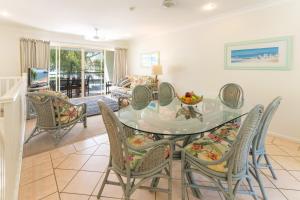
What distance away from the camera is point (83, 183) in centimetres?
212

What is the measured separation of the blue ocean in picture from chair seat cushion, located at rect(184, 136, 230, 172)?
7.90 feet

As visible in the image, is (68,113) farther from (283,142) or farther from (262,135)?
(283,142)

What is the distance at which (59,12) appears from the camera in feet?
13.6

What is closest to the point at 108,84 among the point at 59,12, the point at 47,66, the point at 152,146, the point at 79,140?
the point at 47,66

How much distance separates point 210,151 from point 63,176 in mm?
1716

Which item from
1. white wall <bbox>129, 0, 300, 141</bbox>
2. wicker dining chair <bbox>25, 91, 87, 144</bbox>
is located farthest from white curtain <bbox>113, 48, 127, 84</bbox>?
wicker dining chair <bbox>25, 91, 87, 144</bbox>

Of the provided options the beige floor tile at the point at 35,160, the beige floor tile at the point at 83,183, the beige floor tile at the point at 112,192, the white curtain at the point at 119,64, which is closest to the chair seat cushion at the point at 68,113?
the beige floor tile at the point at 35,160

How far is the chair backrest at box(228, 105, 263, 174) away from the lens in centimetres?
141

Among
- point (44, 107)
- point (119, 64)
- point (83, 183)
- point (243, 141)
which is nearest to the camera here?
point (243, 141)

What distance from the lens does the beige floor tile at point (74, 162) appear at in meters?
2.47

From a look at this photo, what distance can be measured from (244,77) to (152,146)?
3226mm

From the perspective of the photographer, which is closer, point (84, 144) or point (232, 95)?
point (84, 144)

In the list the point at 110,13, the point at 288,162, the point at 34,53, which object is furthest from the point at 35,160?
the point at 34,53

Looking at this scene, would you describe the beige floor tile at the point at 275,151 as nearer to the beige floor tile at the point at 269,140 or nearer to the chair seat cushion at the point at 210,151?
the beige floor tile at the point at 269,140
